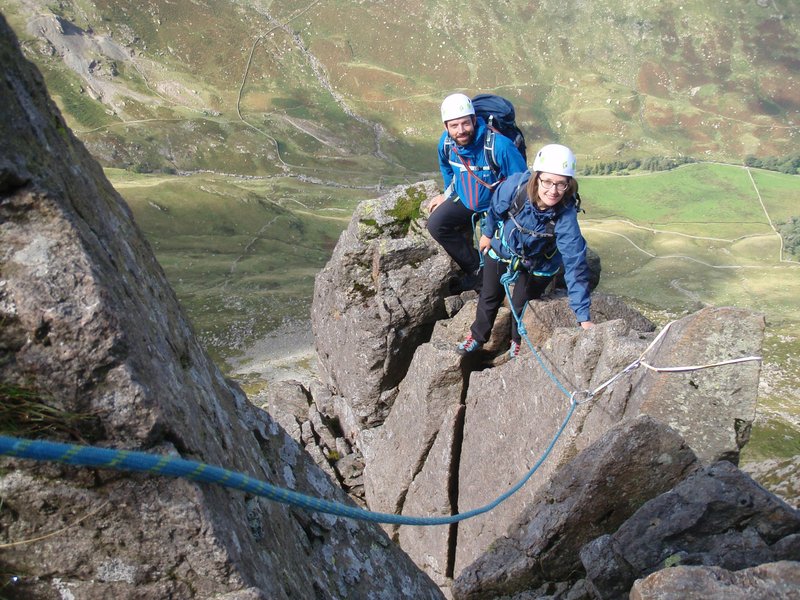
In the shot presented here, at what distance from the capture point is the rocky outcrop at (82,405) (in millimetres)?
4652

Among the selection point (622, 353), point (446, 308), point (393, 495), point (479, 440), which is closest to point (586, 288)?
point (622, 353)

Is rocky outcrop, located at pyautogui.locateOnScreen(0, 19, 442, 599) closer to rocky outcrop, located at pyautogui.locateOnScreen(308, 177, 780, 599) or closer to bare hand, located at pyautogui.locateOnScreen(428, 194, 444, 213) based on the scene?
rocky outcrop, located at pyautogui.locateOnScreen(308, 177, 780, 599)

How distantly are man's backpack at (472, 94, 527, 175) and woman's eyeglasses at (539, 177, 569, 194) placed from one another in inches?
160

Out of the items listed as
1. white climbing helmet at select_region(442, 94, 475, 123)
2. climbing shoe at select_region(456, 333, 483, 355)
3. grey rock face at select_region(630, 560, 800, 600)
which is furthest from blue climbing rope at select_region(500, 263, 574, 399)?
grey rock face at select_region(630, 560, 800, 600)

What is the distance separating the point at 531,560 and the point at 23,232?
1011 centimetres

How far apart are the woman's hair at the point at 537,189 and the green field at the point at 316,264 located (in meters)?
28.3

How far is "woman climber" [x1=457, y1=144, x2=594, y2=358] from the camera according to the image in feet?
41.4

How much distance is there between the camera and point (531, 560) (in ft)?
36.7

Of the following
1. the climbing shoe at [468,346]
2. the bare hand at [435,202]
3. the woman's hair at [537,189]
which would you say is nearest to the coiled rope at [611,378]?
the climbing shoe at [468,346]

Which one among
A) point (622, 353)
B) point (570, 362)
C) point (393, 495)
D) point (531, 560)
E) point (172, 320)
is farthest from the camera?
point (393, 495)

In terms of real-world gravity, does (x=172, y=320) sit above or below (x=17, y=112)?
below

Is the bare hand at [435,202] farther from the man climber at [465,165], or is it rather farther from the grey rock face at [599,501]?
the grey rock face at [599,501]

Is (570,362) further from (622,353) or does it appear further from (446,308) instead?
(446,308)

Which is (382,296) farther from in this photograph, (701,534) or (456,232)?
(701,534)
